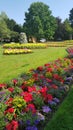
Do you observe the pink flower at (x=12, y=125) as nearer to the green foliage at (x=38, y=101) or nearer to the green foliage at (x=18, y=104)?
the green foliage at (x=18, y=104)

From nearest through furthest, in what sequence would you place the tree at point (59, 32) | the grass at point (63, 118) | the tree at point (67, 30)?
the grass at point (63, 118)
the tree at point (67, 30)
the tree at point (59, 32)

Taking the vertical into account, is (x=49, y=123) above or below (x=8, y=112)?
below

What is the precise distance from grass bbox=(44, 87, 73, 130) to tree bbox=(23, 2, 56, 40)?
163ft

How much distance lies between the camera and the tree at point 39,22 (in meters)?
56.5

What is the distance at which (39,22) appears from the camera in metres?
56.8

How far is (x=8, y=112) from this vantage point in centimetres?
525

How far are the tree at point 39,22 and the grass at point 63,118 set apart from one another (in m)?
49.7

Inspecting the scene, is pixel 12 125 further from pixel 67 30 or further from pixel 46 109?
pixel 67 30

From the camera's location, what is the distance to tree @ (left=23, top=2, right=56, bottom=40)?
56.5 meters

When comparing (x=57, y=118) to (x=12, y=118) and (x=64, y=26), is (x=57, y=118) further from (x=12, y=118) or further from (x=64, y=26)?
(x=64, y=26)

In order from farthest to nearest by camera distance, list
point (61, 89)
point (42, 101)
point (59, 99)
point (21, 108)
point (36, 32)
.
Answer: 1. point (36, 32)
2. point (61, 89)
3. point (59, 99)
4. point (42, 101)
5. point (21, 108)

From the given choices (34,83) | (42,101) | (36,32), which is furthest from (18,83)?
(36,32)

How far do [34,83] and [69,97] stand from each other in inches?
54.9

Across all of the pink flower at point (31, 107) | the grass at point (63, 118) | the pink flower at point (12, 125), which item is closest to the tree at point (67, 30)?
the grass at point (63, 118)
